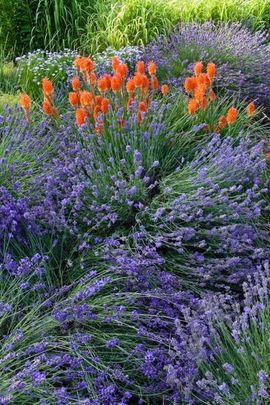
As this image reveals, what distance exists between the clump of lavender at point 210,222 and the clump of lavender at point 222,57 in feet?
5.89

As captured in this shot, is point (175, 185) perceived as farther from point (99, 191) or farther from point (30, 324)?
point (30, 324)

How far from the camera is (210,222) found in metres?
2.98

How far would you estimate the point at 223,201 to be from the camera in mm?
2914

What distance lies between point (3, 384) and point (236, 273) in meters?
1.20

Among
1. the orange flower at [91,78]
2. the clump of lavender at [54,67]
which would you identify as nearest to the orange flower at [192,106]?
the orange flower at [91,78]

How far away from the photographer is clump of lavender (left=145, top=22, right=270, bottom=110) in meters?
5.01

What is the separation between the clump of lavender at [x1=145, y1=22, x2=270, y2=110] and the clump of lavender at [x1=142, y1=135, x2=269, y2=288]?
1794mm

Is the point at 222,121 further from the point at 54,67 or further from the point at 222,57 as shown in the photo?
the point at 54,67

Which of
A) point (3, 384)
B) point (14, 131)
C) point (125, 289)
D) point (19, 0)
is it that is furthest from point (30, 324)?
point (19, 0)

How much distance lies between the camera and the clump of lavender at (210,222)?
9.04 ft

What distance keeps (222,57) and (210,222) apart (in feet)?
8.93

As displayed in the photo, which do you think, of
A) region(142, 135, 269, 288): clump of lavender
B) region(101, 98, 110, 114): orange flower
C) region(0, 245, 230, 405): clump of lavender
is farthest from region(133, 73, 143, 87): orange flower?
region(0, 245, 230, 405): clump of lavender

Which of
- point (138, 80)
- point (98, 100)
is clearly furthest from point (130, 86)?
point (98, 100)

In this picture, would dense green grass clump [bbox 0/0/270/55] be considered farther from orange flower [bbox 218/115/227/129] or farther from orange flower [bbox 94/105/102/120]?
orange flower [bbox 94/105/102/120]
